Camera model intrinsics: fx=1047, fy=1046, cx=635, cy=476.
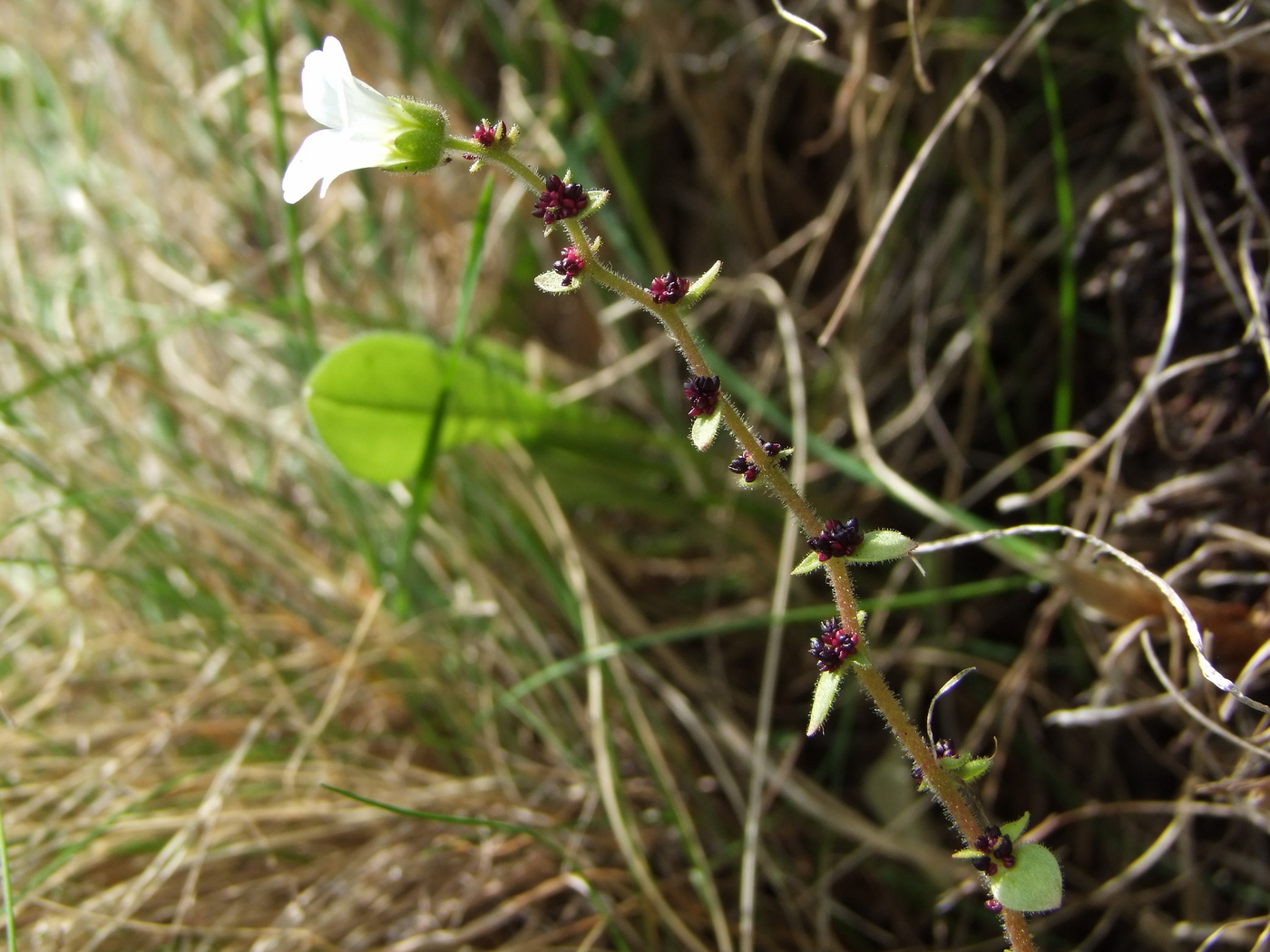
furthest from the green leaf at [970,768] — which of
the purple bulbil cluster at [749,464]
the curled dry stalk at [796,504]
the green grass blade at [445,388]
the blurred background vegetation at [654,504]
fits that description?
the green grass blade at [445,388]

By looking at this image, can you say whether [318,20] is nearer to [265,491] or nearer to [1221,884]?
[265,491]

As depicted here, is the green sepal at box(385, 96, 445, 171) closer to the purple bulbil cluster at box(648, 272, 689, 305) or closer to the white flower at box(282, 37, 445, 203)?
the white flower at box(282, 37, 445, 203)

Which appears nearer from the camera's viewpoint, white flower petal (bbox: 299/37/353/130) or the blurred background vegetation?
white flower petal (bbox: 299/37/353/130)

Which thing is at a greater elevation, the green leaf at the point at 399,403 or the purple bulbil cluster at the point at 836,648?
the green leaf at the point at 399,403

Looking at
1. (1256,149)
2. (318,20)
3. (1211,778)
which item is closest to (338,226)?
(318,20)

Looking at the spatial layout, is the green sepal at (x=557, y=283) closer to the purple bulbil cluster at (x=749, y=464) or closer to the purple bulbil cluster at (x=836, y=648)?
the purple bulbil cluster at (x=749, y=464)

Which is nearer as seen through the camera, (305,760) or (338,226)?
(305,760)

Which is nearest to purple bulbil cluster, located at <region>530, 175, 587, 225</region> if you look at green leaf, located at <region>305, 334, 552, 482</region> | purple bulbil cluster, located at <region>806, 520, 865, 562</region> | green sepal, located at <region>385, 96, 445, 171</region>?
green sepal, located at <region>385, 96, 445, 171</region>
